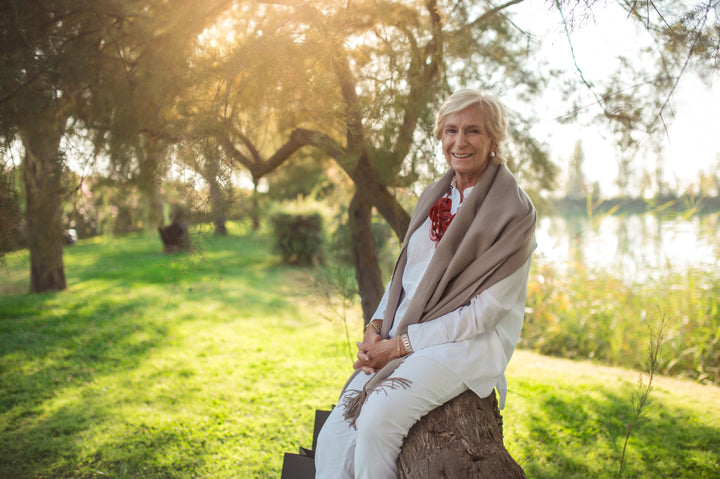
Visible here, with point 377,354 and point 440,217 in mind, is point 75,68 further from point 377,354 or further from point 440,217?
point 377,354

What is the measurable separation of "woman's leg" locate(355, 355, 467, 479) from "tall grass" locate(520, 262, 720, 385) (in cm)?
330

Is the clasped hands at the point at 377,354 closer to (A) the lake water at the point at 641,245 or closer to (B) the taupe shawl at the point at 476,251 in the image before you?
(B) the taupe shawl at the point at 476,251

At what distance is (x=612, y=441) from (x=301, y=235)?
923cm

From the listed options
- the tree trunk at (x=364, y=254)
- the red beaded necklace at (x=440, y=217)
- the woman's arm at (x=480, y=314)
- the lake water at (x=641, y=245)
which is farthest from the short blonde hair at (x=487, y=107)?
the lake water at (x=641, y=245)

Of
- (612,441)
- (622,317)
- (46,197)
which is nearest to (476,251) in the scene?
(612,441)

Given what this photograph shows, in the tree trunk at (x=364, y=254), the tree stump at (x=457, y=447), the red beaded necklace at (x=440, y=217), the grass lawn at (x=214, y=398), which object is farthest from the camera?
the tree trunk at (x=364, y=254)

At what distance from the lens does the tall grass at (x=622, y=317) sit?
477 cm

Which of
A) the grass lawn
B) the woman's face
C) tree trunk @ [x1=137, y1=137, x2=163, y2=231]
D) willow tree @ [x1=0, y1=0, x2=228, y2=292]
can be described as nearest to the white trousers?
the woman's face

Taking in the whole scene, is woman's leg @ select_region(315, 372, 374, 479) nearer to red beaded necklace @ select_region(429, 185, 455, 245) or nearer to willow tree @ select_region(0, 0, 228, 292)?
red beaded necklace @ select_region(429, 185, 455, 245)

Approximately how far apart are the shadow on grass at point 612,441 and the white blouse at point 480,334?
1394 millimetres

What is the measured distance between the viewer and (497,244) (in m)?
1.85

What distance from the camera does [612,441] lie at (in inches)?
119

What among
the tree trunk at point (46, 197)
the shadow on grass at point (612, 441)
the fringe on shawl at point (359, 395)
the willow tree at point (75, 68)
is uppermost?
the willow tree at point (75, 68)

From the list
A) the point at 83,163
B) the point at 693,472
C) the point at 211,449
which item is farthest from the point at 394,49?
the point at 693,472
